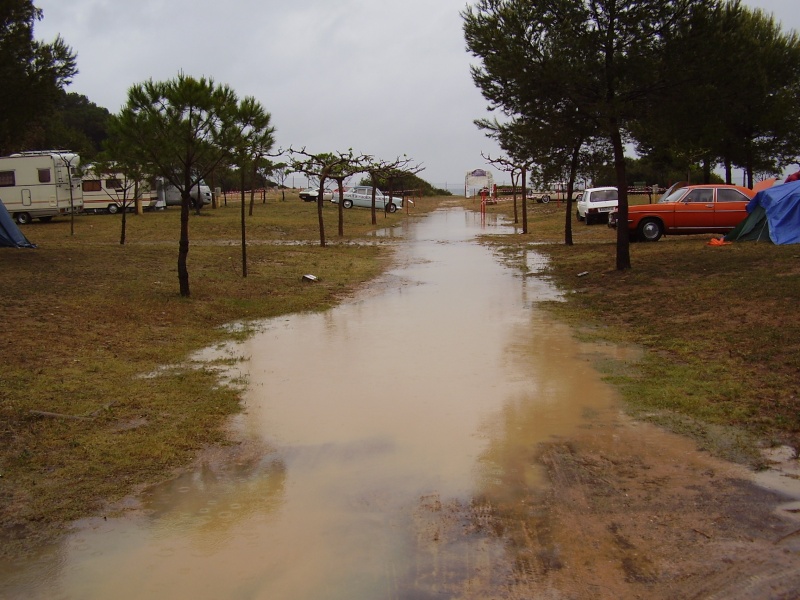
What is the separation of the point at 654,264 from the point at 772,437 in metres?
11.0

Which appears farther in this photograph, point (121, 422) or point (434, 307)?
point (434, 307)

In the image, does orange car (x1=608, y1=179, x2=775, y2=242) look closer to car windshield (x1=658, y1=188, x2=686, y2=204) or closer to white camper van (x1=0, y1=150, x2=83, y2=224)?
car windshield (x1=658, y1=188, x2=686, y2=204)

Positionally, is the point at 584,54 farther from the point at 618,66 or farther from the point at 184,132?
the point at 184,132

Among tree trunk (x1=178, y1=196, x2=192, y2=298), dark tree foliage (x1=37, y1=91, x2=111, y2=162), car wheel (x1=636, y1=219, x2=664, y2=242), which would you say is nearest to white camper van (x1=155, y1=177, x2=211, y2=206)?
dark tree foliage (x1=37, y1=91, x2=111, y2=162)

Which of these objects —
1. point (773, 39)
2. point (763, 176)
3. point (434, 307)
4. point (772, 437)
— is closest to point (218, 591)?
point (772, 437)

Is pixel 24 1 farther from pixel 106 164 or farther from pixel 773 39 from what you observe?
pixel 773 39

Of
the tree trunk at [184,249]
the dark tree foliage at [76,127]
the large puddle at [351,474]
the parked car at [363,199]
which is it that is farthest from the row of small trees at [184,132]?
the parked car at [363,199]

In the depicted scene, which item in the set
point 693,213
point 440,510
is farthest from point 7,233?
Answer: point 693,213

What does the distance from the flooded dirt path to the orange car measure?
14232 millimetres

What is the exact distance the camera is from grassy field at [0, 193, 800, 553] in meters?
5.97

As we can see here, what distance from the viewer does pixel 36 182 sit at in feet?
102

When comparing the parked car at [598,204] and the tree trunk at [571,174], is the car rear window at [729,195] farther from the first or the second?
the parked car at [598,204]

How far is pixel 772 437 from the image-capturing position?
20.0 feet

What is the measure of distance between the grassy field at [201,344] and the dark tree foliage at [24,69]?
10.9 feet
